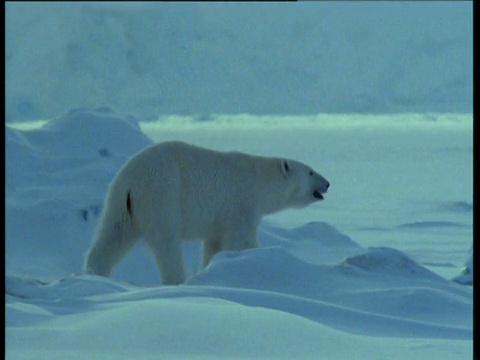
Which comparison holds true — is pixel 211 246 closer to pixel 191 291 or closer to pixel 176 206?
pixel 176 206

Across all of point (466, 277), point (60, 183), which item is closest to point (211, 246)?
point (466, 277)

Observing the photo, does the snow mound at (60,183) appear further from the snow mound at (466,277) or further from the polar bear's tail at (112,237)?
the snow mound at (466,277)

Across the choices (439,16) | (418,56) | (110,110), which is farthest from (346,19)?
(110,110)

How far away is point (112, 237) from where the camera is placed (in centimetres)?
484

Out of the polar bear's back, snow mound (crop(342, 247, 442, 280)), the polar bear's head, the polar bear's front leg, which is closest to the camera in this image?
snow mound (crop(342, 247, 442, 280))

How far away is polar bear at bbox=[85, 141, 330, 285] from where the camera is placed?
188 inches

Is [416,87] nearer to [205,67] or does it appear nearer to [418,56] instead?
[418,56]

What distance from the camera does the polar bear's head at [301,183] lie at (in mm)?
5723

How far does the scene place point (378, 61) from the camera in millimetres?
85750

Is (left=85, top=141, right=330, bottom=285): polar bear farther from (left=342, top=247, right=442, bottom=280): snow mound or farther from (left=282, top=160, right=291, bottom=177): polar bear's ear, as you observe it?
(left=342, top=247, right=442, bottom=280): snow mound

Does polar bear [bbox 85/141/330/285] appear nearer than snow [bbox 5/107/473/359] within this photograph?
No

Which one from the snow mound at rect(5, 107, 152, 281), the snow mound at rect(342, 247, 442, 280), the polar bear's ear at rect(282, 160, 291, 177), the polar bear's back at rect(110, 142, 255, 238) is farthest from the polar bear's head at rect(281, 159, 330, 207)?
the snow mound at rect(5, 107, 152, 281)

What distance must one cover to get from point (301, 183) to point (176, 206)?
1.22 metres

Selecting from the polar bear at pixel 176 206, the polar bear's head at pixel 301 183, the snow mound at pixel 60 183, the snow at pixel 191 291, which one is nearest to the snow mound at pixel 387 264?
the snow at pixel 191 291
